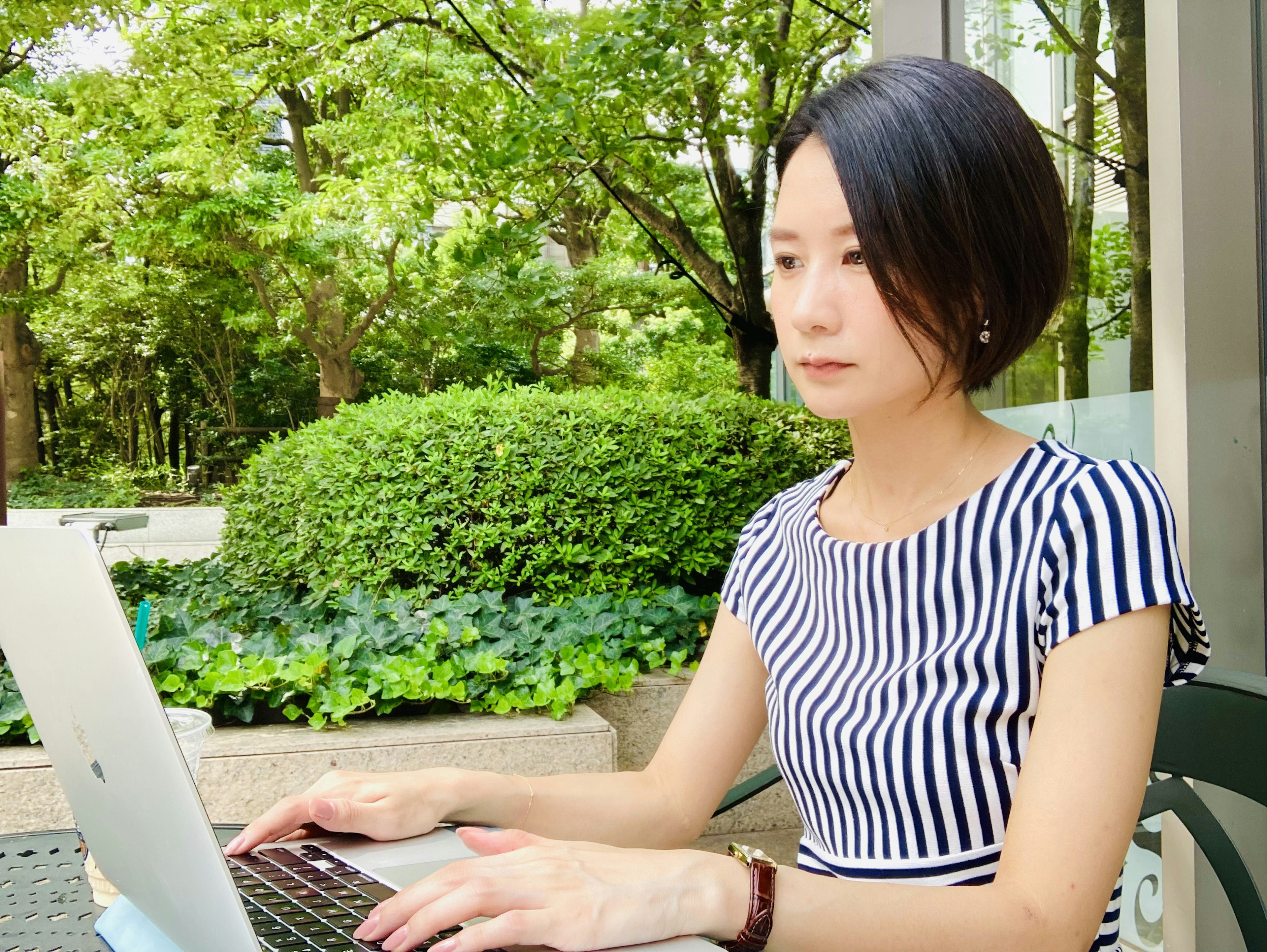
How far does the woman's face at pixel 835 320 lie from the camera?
1.09 meters

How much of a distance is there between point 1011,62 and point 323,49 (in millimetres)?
4992

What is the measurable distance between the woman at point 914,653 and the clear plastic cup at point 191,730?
15 cm

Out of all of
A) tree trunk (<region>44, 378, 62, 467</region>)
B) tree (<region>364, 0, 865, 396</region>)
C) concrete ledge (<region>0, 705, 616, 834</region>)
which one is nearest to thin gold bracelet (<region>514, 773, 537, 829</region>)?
concrete ledge (<region>0, 705, 616, 834</region>)

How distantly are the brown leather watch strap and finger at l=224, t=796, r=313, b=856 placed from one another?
489mm

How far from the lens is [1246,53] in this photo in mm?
1963

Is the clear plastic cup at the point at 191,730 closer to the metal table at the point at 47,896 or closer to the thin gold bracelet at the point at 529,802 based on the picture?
the metal table at the point at 47,896

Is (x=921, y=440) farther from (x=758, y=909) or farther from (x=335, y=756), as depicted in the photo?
(x=335, y=756)

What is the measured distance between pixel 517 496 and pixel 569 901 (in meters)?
3.36

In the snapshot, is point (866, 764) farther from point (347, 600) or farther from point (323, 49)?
point (323, 49)

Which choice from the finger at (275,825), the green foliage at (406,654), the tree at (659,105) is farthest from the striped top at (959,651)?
the green foliage at (406,654)

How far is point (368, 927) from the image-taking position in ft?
2.69

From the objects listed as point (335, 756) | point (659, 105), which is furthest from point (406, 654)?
point (659, 105)

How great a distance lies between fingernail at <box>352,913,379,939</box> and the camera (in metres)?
0.82

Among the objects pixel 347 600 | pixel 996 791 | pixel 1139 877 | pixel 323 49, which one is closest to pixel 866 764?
pixel 996 791
